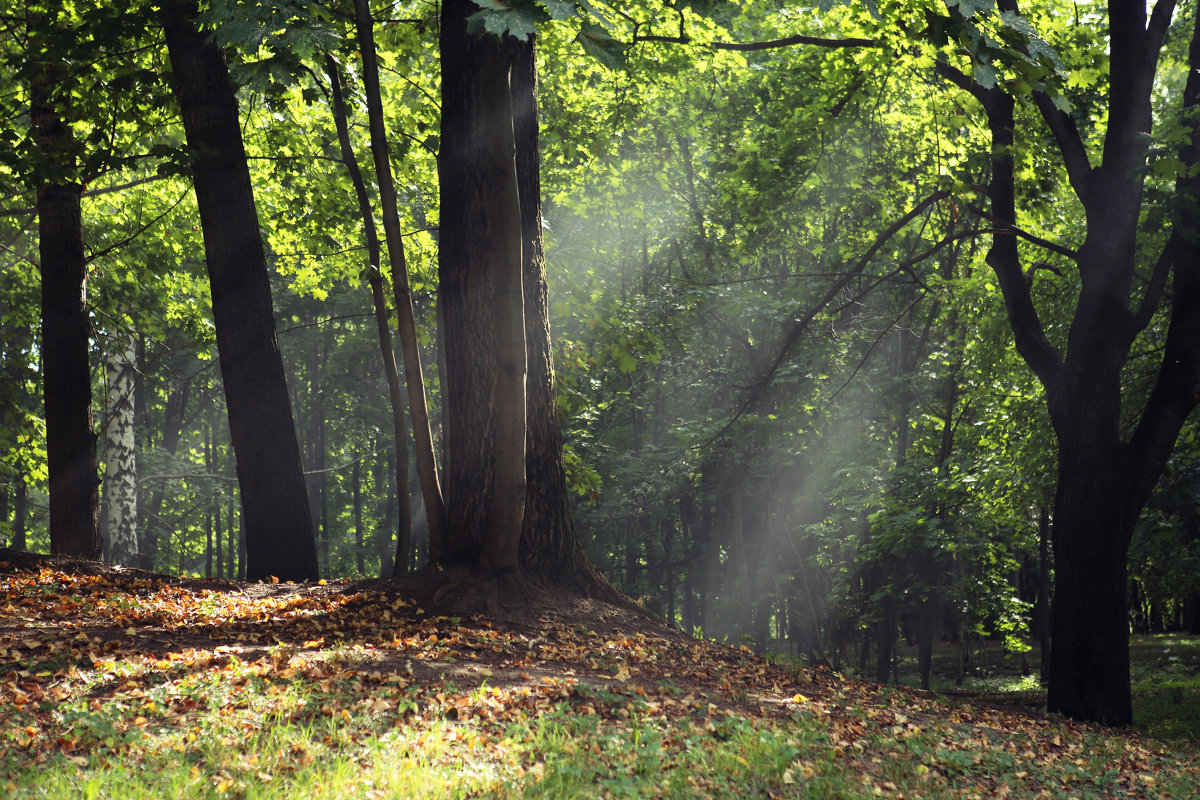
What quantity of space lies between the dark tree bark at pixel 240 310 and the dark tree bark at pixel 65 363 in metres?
1.66

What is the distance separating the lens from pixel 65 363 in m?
10.0

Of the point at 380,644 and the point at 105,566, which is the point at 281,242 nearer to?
the point at 105,566

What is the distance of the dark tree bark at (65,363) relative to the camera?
32.3ft

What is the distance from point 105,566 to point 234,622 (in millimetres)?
3000

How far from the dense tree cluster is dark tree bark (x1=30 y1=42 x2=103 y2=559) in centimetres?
4

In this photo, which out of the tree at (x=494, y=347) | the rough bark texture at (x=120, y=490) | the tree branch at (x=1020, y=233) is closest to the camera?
the tree at (x=494, y=347)

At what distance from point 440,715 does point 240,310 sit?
6.22 metres

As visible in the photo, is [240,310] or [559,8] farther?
[240,310]

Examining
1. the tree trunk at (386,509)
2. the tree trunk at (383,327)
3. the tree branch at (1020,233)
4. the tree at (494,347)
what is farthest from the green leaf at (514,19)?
the tree trunk at (386,509)

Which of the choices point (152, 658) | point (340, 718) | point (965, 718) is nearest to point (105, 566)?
point (152, 658)

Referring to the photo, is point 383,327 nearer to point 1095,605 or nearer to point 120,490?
point 1095,605

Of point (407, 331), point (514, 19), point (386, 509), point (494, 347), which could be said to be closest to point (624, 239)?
point (407, 331)

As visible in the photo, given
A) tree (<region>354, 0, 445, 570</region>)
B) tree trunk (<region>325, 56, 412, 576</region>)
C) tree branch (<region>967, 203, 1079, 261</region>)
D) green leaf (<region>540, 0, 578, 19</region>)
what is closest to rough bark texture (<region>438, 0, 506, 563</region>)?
tree (<region>354, 0, 445, 570</region>)

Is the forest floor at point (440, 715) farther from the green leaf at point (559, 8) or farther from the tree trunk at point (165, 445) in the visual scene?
the tree trunk at point (165, 445)
